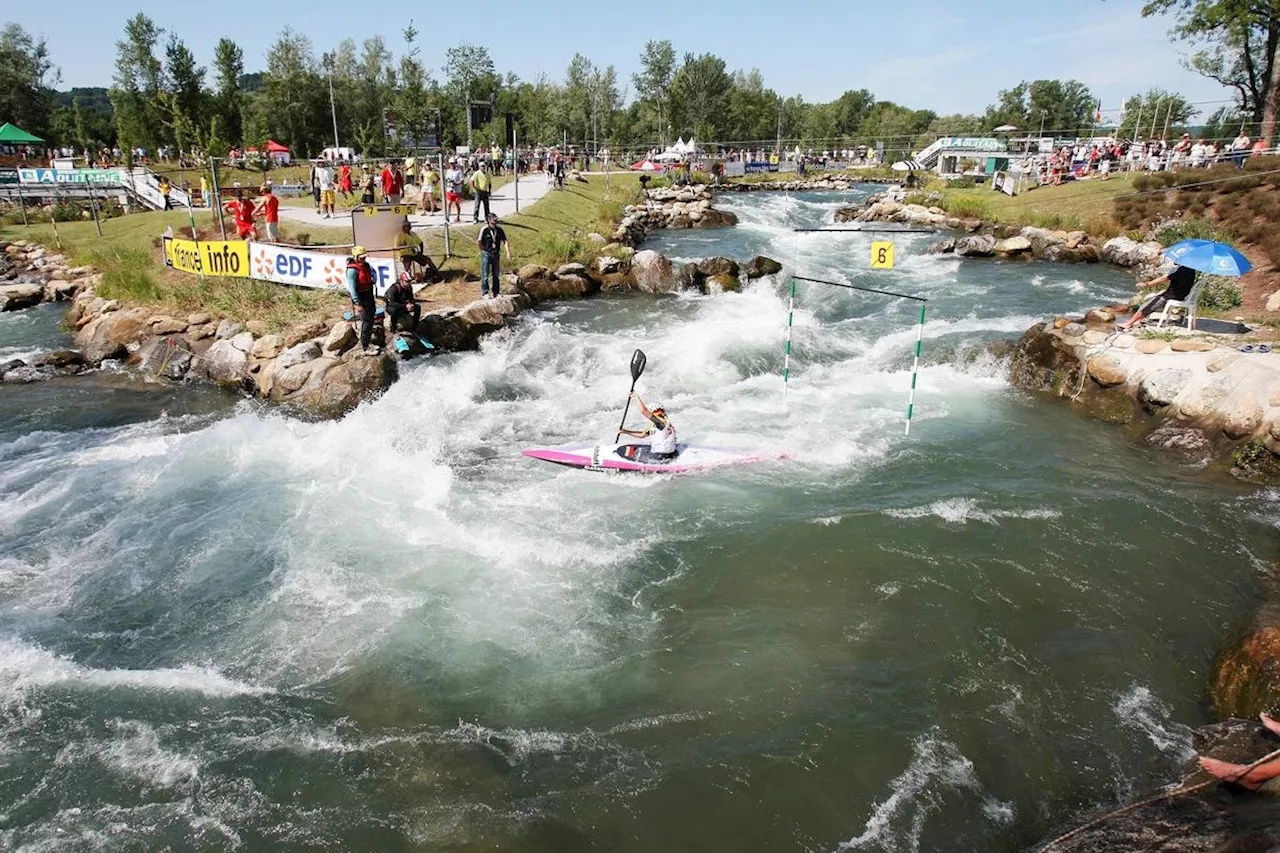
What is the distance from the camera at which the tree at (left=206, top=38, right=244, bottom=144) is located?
159ft

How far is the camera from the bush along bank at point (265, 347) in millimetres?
13328

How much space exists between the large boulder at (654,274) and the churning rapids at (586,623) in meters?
8.74

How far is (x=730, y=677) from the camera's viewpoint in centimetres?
694

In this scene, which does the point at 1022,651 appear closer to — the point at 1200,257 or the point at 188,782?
the point at 188,782

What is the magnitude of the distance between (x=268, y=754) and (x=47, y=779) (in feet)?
5.31

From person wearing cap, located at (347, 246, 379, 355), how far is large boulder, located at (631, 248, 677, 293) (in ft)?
31.6

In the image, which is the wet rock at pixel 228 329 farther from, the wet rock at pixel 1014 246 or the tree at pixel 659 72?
the tree at pixel 659 72

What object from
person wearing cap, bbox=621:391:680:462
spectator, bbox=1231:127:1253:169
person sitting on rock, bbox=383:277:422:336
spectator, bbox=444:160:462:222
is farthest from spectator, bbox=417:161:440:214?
spectator, bbox=1231:127:1253:169

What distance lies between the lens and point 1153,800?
197 inches

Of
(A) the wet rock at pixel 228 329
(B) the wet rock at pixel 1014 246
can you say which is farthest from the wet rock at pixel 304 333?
(B) the wet rock at pixel 1014 246

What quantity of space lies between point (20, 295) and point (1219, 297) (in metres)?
29.4

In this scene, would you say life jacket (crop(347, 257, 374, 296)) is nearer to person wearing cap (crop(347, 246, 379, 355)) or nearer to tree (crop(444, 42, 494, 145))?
person wearing cap (crop(347, 246, 379, 355))

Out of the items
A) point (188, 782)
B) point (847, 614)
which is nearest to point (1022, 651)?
point (847, 614)

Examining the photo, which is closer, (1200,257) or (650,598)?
(650,598)
